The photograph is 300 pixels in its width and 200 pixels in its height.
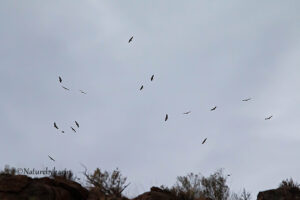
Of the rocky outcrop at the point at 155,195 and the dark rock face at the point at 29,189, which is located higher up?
the dark rock face at the point at 29,189

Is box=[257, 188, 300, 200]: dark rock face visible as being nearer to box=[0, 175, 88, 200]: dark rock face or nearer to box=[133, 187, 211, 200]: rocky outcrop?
box=[133, 187, 211, 200]: rocky outcrop

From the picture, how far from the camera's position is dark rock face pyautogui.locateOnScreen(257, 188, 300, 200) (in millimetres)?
14095

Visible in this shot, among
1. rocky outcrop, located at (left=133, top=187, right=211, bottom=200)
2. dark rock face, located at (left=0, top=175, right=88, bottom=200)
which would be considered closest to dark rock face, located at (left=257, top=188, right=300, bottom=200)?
rocky outcrop, located at (left=133, top=187, right=211, bottom=200)

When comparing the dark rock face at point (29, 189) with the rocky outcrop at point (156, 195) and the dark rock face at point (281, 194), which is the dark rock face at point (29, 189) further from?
the dark rock face at point (281, 194)

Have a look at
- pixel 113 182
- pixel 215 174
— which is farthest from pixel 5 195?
pixel 215 174

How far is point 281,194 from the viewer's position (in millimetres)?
14172

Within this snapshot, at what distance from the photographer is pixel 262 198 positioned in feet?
46.8

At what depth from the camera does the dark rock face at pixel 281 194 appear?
14095mm

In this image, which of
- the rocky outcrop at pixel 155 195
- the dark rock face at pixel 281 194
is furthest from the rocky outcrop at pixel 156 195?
the dark rock face at pixel 281 194

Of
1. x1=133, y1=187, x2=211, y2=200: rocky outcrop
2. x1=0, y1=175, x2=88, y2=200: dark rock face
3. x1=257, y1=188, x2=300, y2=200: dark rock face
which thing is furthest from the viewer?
x1=257, y1=188, x2=300, y2=200: dark rock face

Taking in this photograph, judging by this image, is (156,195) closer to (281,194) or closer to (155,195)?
(155,195)

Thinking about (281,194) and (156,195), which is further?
(281,194)

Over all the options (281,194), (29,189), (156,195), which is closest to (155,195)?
(156,195)

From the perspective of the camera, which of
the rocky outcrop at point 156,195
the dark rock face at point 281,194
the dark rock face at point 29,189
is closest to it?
the dark rock face at point 29,189
